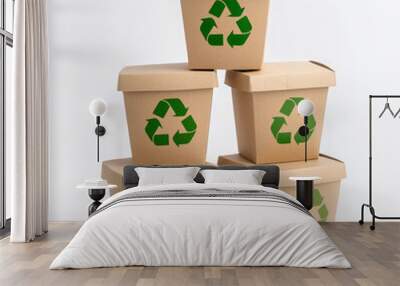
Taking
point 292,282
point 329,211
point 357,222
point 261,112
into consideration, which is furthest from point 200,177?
point 292,282

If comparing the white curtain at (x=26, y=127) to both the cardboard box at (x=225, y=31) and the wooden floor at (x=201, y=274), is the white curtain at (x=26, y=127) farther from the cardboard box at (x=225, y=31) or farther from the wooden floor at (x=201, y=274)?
the cardboard box at (x=225, y=31)

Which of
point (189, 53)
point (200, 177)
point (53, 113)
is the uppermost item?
point (189, 53)

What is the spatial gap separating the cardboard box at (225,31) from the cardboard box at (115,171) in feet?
3.44

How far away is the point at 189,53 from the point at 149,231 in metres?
2.28

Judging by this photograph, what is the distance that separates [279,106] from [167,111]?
3.40 feet

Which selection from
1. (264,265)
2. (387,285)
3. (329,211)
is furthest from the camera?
(329,211)

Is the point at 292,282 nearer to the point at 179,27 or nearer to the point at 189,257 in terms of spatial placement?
the point at 189,257

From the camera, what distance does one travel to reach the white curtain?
584cm

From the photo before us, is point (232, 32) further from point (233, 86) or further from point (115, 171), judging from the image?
point (115, 171)

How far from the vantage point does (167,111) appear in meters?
6.44

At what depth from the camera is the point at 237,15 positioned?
6.22 m

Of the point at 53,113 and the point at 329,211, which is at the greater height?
the point at 53,113

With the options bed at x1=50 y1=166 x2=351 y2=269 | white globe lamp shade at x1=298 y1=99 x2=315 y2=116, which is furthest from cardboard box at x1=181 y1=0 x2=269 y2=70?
bed at x1=50 y1=166 x2=351 y2=269

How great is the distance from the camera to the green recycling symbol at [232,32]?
6180mm
